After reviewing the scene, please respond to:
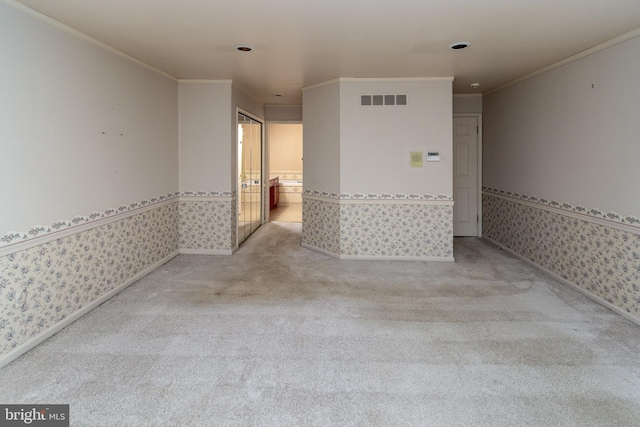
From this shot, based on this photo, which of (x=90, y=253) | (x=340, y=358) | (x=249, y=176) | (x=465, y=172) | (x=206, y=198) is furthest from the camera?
(x=249, y=176)

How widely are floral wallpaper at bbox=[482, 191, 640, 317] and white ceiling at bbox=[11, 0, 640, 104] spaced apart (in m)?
1.61

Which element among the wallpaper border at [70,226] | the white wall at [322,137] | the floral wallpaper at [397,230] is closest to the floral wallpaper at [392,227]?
the floral wallpaper at [397,230]

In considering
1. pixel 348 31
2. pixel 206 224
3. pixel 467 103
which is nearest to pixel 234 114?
pixel 206 224

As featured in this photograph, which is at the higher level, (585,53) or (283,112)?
(283,112)

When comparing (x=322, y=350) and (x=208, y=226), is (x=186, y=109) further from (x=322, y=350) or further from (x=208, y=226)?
(x=322, y=350)

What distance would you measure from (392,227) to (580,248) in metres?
2.01

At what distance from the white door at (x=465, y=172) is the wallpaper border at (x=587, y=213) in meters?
1.15

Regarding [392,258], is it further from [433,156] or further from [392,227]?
[433,156]

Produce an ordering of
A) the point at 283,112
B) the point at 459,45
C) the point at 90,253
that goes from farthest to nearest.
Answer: the point at 283,112, the point at 459,45, the point at 90,253

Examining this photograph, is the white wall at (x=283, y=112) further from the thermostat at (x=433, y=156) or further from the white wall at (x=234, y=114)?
the thermostat at (x=433, y=156)

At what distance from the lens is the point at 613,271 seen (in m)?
3.26

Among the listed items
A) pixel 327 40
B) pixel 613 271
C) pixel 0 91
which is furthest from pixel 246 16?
pixel 613 271

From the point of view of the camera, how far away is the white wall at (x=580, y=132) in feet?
10.2

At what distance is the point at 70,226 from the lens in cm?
300
